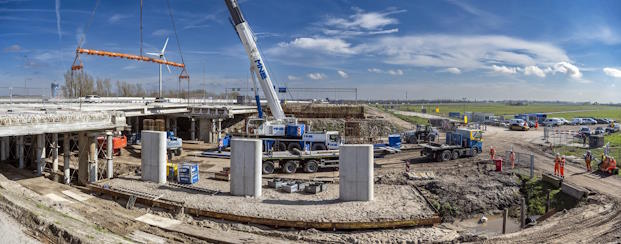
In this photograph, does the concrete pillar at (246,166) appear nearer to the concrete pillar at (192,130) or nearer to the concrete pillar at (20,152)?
the concrete pillar at (20,152)

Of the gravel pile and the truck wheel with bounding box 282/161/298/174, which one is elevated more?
the truck wheel with bounding box 282/161/298/174

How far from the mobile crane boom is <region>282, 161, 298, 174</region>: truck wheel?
720 cm

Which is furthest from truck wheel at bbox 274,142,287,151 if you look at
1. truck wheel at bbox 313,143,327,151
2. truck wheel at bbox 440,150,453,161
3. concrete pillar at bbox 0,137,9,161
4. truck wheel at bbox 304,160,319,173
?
concrete pillar at bbox 0,137,9,161

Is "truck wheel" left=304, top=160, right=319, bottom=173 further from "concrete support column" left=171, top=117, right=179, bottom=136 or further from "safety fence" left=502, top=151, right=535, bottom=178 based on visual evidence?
"concrete support column" left=171, top=117, right=179, bottom=136

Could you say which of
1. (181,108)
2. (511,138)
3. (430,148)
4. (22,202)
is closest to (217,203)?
(22,202)

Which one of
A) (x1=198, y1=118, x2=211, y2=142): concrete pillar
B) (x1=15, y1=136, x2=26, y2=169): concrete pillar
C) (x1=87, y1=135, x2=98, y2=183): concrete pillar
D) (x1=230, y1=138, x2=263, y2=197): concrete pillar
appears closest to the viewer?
(x1=230, y1=138, x2=263, y2=197): concrete pillar

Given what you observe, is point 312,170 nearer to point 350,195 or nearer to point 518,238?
point 350,195

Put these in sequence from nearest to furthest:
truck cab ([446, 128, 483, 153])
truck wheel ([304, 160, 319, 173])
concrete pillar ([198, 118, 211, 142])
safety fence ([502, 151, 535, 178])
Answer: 1. safety fence ([502, 151, 535, 178])
2. truck wheel ([304, 160, 319, 173])
3. truck cab ([446, 128, 483, 153])
4. concrete pillar ([198, 118, 211, 142])

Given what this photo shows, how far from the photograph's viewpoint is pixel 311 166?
24.7m

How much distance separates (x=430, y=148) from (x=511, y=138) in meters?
18.7

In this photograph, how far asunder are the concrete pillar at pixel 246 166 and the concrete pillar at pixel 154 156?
4.88m

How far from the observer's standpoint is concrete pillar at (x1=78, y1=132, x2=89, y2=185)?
2186 centimetres

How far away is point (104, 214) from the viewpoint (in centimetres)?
1583

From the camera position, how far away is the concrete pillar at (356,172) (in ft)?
58.6
